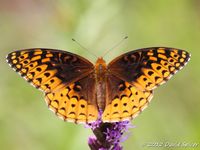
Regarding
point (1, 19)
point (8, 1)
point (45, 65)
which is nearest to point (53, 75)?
point (45, 65)

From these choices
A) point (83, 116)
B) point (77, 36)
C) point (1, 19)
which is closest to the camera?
point (83, 116)

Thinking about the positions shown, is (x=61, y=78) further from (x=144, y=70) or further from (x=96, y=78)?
(x=144, y=70)

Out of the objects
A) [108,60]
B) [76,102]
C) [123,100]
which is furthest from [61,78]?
[108,60]

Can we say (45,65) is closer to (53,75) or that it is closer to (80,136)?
(53,75)

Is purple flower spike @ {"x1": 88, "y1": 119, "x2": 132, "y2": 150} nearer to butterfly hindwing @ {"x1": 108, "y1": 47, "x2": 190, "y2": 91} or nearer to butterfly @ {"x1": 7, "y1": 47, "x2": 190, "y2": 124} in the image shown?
butterfly @ {"x1": 7, "y1": 47, "x2": 190, "y2": 124}

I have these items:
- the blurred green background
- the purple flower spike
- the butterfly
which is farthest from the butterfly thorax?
the blurred green background

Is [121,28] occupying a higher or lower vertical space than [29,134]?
higher

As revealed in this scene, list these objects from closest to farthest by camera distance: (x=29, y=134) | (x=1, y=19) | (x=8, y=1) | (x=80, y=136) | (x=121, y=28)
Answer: (x=80, y=136)
(x=29, y=134)
(x=121, y=28)
(x=1, y=19)
(x=8, y=1)
